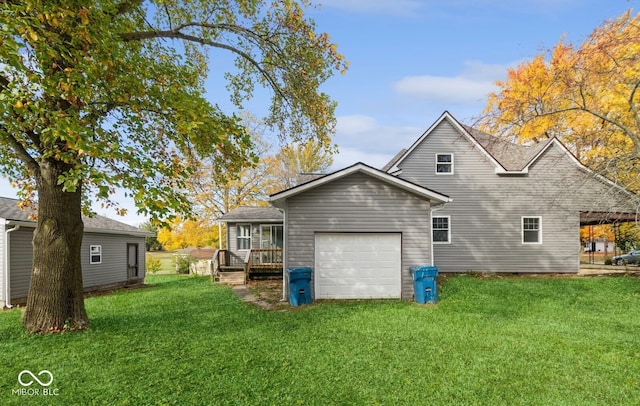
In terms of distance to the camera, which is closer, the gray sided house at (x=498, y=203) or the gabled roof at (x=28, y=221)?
the gabled roof at (x=28, y=221)

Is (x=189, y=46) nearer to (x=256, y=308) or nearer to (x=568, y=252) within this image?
(x=256, y=308)

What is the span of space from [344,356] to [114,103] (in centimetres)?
671

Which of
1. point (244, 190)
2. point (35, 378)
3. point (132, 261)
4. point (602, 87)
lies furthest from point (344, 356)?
point (244, 190)

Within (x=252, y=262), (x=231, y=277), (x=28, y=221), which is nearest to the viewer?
(x=28, y=221)

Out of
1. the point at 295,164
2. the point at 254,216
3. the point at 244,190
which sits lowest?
the point at 254,216

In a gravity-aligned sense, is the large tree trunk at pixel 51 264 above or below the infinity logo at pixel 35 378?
above

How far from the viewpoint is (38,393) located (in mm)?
4641

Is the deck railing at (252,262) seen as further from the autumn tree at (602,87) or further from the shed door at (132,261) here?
the autumn tree at (602,87)

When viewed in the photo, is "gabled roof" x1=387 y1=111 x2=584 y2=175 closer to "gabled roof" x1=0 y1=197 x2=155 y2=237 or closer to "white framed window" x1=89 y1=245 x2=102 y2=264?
"gabled roof" x1=0 y1=197 x2=155 y2=237

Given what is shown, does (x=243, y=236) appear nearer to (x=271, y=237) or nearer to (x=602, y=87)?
(x=271, y=237)

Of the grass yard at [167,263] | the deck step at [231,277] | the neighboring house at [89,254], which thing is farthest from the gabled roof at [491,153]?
the grass yard at [167,263]

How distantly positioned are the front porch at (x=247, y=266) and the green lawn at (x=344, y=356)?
280 inches

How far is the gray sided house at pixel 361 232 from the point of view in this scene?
36.5 feet

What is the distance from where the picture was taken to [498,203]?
16.4 metres
